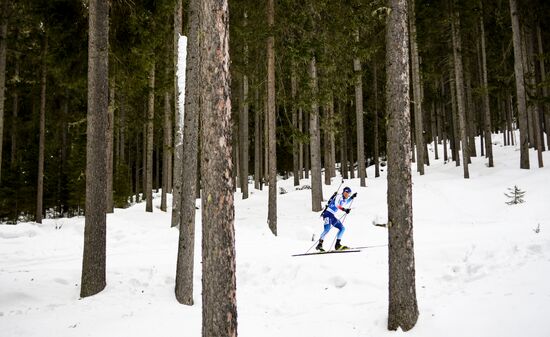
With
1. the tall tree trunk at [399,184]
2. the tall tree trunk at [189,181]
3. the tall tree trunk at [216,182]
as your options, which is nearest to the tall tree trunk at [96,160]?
the tall tree trunk at [189,181]

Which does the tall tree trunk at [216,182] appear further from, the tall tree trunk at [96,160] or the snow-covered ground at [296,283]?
the tall tree trunk at [96,160]

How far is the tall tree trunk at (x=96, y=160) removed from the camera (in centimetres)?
805

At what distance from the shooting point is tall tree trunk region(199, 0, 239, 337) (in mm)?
4402

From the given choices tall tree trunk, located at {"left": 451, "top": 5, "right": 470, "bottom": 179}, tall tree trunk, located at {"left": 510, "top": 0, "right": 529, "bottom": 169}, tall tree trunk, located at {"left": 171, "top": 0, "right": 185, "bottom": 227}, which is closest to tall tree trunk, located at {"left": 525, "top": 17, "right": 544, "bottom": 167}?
tall tree trunk, located at {"left": 510, "top": 0, "right": 529, "bottom": 169}

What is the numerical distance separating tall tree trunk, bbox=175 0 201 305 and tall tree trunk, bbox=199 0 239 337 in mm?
3784

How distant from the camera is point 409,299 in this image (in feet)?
20.2

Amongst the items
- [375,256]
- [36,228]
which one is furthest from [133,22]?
[375,256]

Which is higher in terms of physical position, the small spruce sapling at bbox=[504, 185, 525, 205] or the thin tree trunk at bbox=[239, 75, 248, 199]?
the thin tree trunk at bbox=[239, 75, 248, 199]

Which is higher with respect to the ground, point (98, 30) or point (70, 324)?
point (98, 30)

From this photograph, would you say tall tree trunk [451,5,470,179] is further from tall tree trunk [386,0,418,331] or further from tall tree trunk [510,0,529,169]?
tall tree trunk [386,0,418,331]

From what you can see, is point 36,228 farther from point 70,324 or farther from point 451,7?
point 451,7

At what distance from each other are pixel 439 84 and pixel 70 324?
35.7 meters

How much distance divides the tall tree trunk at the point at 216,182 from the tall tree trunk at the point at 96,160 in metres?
4.80

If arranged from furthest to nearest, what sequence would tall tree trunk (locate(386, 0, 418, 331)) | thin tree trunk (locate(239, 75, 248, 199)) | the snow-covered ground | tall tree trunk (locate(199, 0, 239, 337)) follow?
thin tree trunk (locate(239, 75, 248, 199))
the snow-covered ground
tall tree trunk (locate(386, 0, 418, 331))
tall tree trunk (locate(199, 0, 239, 337))
